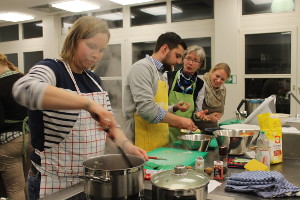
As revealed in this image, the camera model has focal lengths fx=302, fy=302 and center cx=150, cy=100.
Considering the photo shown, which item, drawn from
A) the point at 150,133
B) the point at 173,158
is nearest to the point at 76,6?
the point at 150,133

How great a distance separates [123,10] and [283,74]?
3146 millimetres

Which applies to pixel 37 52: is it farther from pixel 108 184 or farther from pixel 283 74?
pixel 108 184

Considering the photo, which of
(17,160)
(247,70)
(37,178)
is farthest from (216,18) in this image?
(37,178)

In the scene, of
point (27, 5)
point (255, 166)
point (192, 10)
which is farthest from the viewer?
point (27, 5)

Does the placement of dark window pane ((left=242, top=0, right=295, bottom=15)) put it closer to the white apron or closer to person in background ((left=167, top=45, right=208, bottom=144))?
person in background ((left=167, top=45, right=208, bottom=144))

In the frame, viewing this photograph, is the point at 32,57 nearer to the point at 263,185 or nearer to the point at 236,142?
the point at 236,142

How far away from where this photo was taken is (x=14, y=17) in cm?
652

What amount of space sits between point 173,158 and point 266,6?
3.77 metres

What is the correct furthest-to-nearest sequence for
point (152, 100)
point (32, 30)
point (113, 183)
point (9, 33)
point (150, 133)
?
1. point (9, 33)
2. point (32, 30)
3. point (150, 133)
4. point (152, 100)
5. point (113, 183)

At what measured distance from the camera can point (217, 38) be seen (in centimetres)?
479

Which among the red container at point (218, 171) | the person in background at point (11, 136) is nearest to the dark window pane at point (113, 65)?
the person in background at point (11, 136)

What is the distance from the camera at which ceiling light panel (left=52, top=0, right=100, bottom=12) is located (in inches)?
209

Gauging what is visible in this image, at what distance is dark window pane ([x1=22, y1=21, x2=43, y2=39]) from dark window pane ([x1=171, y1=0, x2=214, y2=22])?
3.42 m

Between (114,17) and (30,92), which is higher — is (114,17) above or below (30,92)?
above
